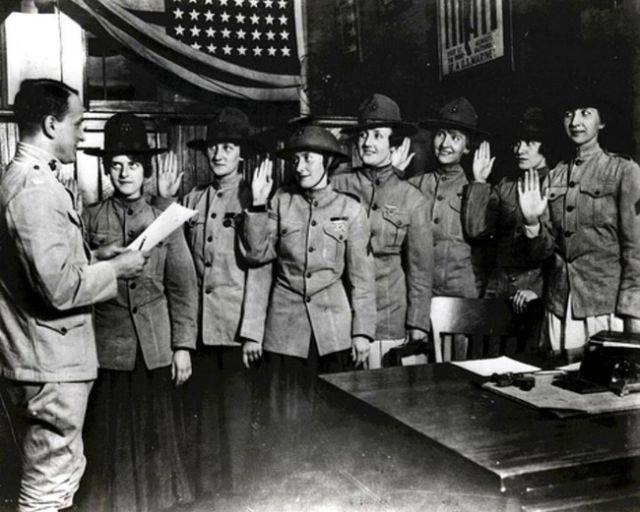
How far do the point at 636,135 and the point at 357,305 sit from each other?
1377mm

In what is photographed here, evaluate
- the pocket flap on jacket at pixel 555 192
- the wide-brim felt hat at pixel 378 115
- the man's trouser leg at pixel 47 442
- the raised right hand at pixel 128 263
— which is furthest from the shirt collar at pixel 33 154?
the pocket flap on jacket at pixel 555 192

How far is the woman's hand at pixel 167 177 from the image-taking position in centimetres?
271

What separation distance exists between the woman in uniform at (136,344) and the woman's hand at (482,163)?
4.68ft

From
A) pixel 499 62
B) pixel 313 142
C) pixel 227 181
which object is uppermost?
pixel 499 62

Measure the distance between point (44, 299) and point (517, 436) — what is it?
4.00 feet

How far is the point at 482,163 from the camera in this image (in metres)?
2.97

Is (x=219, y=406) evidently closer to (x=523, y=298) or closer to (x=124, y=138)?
(x=124, y=138)

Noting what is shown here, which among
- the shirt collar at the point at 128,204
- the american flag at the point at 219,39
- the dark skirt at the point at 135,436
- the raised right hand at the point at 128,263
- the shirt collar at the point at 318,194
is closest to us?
the raised right hand at the point at 128,263

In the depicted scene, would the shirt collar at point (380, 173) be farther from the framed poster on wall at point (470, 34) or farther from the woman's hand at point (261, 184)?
→ the framed poster on wall at point (470, 34)

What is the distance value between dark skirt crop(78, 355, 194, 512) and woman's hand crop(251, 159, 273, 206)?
76cm

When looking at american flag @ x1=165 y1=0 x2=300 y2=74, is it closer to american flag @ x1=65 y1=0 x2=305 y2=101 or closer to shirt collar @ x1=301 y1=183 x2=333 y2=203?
american flag @ x1=65 y1=0 x2=305 y2=101

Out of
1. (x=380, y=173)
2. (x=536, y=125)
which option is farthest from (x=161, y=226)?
(x=536, y=125)

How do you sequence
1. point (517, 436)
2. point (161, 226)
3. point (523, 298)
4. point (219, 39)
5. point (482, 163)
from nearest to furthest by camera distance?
point (517, 436) → point (161, 226) → point (523, 298) → point (219, 39) → point (482, 163)

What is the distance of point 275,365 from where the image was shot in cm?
249
